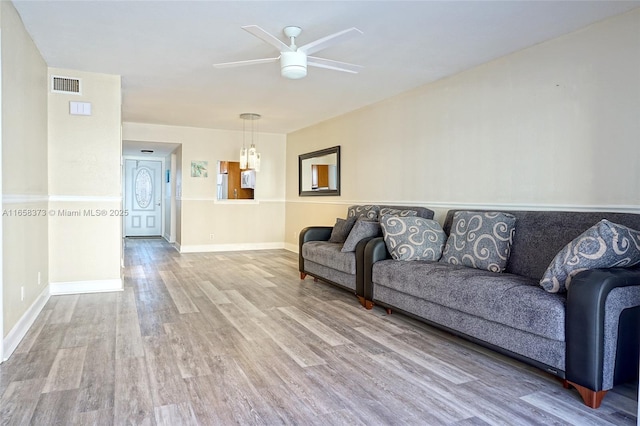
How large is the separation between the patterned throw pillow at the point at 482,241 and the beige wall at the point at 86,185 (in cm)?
356

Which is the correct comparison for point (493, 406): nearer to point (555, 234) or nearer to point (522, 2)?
point (555, 234)

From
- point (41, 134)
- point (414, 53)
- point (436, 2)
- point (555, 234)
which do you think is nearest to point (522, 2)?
point (436, 2)

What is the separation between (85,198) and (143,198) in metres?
6.92

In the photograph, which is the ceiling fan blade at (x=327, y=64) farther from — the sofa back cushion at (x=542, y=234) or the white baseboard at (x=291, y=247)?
the white baseboard at (x=291, y=247)

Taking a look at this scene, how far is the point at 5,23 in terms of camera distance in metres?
2.73

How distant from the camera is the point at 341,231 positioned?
5.19 meters

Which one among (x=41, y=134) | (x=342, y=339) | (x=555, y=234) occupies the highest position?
(x=41, y=134)

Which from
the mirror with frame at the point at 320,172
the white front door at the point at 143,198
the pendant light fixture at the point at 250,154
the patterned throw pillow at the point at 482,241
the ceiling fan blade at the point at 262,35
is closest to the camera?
the ceiling fan blade at the point at 262,35

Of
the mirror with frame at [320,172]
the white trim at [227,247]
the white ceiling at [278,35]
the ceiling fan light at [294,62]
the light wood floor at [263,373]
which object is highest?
the white ceiling at [278,35]

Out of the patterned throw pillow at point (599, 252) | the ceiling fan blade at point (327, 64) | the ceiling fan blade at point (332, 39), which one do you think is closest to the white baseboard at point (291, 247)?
the ceiling fan blade at point (327, 64)

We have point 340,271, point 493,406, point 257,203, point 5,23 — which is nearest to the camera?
point 493,406

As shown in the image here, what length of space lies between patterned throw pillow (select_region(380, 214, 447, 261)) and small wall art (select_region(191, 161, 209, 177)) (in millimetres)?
5096

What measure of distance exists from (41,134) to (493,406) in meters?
4.32

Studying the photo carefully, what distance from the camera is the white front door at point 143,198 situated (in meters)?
10.9
